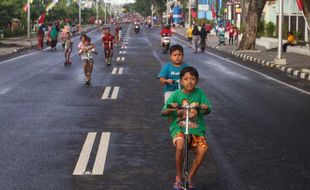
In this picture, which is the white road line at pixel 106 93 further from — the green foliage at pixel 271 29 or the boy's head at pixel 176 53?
the green foliage at pixel 271 29

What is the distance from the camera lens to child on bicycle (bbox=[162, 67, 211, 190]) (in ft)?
20.8

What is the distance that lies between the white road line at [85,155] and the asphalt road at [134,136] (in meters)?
0.01

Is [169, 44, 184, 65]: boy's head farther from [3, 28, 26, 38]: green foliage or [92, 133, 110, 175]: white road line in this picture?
[3, 28, 26, 38]: green foliage

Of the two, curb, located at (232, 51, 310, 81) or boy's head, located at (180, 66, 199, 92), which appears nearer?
boy's head, located at (180, 66, 199, 92)

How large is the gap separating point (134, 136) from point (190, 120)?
368 cm

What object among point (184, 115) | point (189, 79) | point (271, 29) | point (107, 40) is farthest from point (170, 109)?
point (271, 29)

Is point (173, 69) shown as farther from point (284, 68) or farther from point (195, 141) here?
point (284, 68)

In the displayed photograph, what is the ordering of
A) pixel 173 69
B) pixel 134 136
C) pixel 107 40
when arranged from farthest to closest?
pixel 107 40
pixel 134 136
pixel 173 69

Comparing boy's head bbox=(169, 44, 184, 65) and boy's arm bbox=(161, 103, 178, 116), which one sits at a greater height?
boy's head bbox=(169, 44, 184, 65)

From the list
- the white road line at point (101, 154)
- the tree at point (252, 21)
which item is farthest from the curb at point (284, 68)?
the white road line at point (101, 154)

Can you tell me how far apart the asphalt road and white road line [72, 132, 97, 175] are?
1 centimetres

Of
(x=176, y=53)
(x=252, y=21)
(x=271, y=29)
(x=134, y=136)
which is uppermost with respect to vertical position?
(x=252, y=21)

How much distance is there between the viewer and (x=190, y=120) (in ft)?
21.0

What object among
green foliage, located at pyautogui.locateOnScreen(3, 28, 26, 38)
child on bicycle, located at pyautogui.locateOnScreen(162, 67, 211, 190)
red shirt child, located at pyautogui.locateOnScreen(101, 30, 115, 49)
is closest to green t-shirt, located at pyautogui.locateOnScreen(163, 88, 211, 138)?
child on bicycle, located at pyautogui.locateOnScreen(162, 67, 211, 190)
